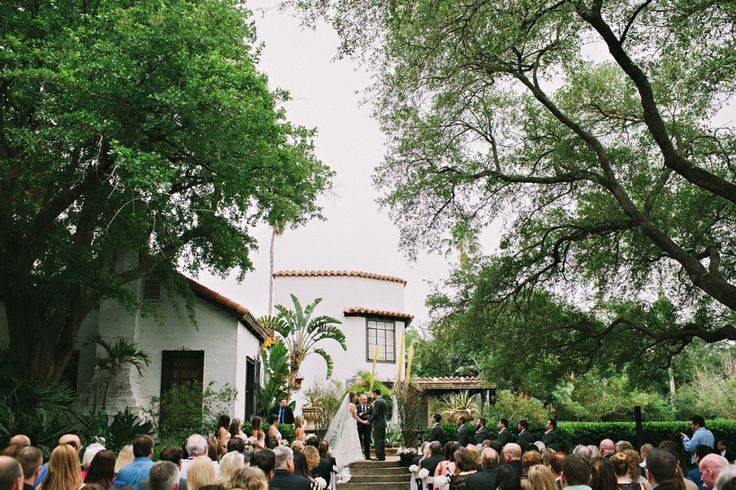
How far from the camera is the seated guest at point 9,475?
13.2 feet

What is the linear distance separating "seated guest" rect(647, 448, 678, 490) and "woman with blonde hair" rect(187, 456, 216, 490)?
3370 millimetres

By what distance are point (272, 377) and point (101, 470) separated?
53.8 ft

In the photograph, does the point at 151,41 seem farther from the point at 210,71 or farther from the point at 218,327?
the point at 218,327

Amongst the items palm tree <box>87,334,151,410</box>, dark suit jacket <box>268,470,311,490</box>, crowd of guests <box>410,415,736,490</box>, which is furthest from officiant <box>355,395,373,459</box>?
dark suit jacket <box>268,470,311,490</box>

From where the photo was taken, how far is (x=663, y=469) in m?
4.90

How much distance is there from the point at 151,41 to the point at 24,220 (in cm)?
578

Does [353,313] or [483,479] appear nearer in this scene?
[483,479]

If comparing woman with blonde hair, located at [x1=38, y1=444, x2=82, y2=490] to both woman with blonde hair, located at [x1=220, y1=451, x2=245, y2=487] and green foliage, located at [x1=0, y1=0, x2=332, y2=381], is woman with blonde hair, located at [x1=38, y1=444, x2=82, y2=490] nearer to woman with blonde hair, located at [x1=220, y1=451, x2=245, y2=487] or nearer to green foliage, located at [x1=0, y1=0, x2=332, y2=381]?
woman with blonde hair, located at [x1=220, y1=451, x2=245, y2=487]

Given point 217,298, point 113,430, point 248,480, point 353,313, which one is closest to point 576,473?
point 248,480

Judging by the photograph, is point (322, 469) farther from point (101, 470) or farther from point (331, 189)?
point (331, 189)

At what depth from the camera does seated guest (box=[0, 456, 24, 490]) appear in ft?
13.2

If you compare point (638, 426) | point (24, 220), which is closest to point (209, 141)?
point (24, 220)

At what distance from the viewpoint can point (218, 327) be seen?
1805cm

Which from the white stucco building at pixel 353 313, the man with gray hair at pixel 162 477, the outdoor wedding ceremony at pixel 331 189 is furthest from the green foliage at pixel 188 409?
the white stucco building at pixel 353 313
